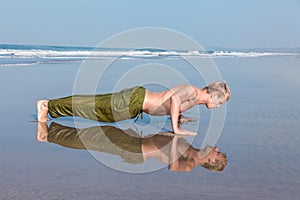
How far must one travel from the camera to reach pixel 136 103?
20.0ft

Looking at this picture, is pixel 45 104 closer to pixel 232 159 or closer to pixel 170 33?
pixel 170 33

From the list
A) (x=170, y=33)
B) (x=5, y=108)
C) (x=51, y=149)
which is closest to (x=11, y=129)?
(x=51, y=149)

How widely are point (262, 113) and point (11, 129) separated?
388 centimetres

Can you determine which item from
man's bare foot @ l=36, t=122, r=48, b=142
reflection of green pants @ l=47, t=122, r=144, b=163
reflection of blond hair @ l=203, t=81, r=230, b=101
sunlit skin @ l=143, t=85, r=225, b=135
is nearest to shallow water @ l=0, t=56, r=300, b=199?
man's bare foot @ l=36, t=122, r=48, b=142

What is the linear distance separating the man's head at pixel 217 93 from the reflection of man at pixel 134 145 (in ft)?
2.34

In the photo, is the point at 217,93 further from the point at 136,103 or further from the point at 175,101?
the point at 136,103

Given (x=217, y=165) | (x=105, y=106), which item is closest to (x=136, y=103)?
(x=105, y=106)

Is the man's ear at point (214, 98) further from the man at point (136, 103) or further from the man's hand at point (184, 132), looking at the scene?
the man's hand at point (184, 132)

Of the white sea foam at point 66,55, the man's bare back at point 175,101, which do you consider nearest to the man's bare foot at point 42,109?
the man's bare back at point 175,101

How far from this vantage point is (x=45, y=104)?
641 centimetres

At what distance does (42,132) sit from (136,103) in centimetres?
125

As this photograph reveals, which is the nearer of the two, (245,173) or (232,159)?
(245,173)

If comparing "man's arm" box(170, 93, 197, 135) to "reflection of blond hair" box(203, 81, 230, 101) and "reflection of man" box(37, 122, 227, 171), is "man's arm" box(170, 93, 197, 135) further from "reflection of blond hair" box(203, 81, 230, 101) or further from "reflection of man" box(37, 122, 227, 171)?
"reflection of blond hair" box(203, 81, 230, 101)

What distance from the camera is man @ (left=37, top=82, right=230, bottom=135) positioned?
5791 mm
